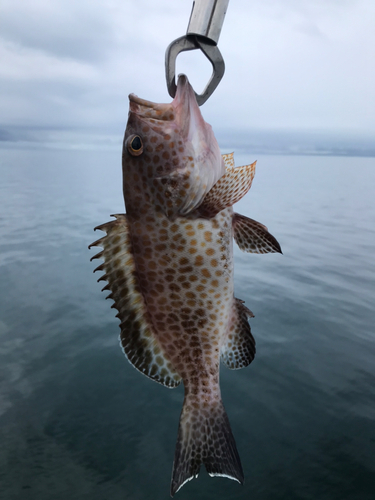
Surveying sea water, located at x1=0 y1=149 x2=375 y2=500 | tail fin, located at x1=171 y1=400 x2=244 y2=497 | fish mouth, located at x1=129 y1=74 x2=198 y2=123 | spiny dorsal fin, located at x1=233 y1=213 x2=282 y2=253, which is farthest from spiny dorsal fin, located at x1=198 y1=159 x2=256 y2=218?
sea water, located at x1=0 y1=149 x2=375 y2=500

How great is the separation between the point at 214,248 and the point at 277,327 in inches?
434

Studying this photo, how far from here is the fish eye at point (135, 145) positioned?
8.70 ft

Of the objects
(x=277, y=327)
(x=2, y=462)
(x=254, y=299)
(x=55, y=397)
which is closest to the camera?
(x=2, y=462)

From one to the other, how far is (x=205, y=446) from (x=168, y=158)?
2071mm

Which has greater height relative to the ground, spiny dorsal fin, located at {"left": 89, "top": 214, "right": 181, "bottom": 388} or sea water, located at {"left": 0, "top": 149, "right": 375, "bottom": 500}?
spiny dorsal fin, located at {"left": 89, "top": 214, "right": 181, "bottom": 388}

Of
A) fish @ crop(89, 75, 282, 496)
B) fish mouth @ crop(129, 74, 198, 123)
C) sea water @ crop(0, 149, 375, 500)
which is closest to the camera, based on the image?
fish mouth @ crop(129, 74, 198, 123)

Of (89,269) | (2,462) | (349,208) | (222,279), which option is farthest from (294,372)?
(349,208)

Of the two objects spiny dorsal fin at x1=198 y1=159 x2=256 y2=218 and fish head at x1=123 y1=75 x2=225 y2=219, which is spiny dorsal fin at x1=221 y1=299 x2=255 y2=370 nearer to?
spiny dorsal fin at x1=198 y1=159 x2=256 y2=218

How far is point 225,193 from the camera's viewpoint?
8.42ft

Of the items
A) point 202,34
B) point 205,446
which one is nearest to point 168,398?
point 205,446

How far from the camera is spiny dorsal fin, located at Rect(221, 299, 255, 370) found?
2.85 meters

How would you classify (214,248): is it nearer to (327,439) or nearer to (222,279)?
(222,279)

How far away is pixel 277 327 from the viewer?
42.5 feet

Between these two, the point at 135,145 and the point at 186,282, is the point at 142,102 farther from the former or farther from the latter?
the point at 186,282
